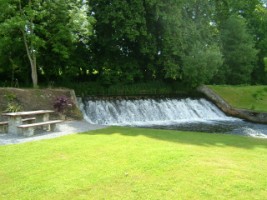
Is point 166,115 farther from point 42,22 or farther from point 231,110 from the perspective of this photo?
point 42,22

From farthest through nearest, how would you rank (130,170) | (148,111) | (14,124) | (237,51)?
(237,51) → (148,111) → (14,124) → (130,170)

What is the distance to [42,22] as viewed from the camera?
1941 cm

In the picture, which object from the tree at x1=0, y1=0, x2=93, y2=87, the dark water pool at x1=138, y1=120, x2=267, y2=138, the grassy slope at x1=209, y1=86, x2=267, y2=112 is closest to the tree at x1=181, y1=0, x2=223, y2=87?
the grassy slope at x1=209, y1=86, x2=267, y2=112

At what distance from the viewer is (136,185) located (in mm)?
6121

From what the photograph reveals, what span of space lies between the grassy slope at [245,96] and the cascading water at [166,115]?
1.68 metres

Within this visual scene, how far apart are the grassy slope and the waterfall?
1648mm

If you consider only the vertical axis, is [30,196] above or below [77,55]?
below

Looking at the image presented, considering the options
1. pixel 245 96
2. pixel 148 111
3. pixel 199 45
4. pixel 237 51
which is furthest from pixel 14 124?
pixel 237 51

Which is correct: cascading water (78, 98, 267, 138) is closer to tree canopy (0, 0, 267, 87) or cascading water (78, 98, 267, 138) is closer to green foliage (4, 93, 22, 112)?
tree canopy (0, 0, 267, 87)

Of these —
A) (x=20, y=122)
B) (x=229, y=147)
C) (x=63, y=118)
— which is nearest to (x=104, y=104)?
(x=63, y=118)

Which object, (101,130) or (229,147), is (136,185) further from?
(101,130)

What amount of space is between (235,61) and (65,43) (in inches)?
782

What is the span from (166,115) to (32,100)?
9.60 m

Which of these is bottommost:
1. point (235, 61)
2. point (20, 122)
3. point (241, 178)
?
point (241, 178)
